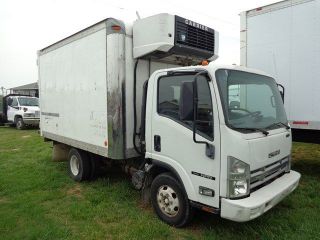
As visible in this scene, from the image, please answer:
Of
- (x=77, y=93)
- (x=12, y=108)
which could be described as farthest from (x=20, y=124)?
(x=77, y=93)

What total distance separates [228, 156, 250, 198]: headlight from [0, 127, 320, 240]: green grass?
0.84 m

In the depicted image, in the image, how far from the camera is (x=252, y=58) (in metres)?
6.87

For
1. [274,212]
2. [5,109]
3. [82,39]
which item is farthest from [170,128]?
[5,109]

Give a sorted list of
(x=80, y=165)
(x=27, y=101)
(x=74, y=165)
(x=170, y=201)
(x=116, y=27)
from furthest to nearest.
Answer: (x=27, y=101)
(x=74, y=165)
(x=80, y=165)
(x=116, y=27)
(x=170, y=201)

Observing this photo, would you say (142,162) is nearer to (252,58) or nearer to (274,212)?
(274,212)

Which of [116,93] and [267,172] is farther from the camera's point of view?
[116,93]

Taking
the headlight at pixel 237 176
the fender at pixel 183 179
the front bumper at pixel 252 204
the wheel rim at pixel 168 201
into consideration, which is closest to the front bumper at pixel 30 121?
the wheel rim at pixel 168 201

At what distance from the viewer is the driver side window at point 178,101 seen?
3.78 m

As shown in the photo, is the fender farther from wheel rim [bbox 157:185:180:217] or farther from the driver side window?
the driver side window

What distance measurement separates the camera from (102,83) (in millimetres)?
5172

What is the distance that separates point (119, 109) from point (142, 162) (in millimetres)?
1045

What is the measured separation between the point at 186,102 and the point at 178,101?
1.32 feet

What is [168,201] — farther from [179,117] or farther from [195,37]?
[195,37]

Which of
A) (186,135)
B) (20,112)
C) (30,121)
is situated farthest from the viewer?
(20,112)
